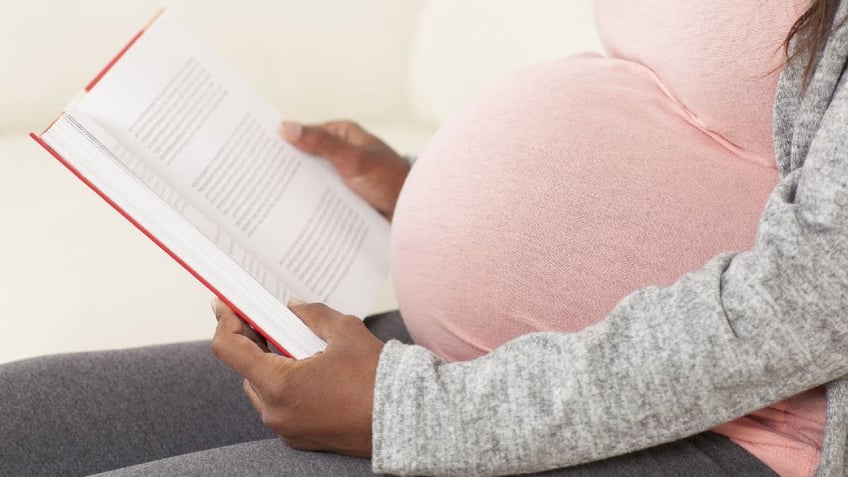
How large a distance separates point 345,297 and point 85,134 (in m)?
0.29

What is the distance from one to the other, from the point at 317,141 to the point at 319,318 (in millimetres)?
342

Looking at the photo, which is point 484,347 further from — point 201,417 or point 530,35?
point 530,35

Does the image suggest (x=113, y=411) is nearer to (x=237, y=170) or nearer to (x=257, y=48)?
(x=237, y=170)

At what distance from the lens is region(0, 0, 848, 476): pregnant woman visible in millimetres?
576

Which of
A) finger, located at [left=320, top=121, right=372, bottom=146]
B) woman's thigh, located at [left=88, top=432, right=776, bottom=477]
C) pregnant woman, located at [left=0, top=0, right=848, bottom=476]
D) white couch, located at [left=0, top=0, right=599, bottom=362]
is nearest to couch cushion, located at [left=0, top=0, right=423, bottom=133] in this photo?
white couch, located at [left=0, top=0, right=599, bottom=362]

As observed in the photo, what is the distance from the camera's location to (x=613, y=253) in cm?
68

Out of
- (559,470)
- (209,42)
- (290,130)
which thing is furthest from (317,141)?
(209,42)

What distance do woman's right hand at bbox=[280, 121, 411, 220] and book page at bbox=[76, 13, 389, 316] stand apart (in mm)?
13

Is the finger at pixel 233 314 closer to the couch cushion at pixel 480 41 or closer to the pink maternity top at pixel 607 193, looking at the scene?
the pink maternity top at pixel 607 193

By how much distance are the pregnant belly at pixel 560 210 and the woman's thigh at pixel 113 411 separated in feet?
0.62

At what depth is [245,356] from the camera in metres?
0.64

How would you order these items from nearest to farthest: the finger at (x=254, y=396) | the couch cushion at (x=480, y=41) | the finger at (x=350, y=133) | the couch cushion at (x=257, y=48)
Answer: the finger at (x=254, y=396)
the finger at (x=350, y=133)
the couch cushion at (x=480, y=41)
the couch cushion at (x=257, y=48)

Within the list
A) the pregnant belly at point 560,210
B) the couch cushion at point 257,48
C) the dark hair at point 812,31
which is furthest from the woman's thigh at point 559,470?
the couch cushion at point 257,48

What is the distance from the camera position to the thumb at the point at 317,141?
0.94 meters
